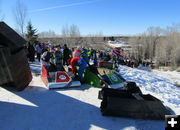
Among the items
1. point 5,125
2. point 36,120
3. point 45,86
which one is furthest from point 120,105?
point 45,86

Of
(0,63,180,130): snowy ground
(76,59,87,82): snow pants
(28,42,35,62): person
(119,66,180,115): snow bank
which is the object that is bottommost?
(119,66,180,115): snow bank

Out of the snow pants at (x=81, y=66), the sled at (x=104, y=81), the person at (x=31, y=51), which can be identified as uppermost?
the person at (x=31, y=51)

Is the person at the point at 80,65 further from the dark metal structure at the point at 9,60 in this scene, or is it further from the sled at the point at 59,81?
the dark metal structure at the point at 9,60

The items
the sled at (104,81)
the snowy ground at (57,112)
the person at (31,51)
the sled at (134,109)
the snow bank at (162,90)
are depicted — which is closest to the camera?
the snowy ground at (57,112)

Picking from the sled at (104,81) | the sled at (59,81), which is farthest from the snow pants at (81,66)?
the sled at (59,81)

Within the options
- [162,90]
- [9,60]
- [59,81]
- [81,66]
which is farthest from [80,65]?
[162,90]

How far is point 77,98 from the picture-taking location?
4285mm

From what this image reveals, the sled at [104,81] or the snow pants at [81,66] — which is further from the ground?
the snow pants at [81,66]

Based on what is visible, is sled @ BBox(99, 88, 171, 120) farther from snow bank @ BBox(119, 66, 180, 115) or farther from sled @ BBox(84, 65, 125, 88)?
sled @ BBox(84, 65, 125, 88)

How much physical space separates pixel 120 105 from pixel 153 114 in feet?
2.71

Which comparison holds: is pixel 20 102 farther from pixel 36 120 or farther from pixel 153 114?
pixel 153 114

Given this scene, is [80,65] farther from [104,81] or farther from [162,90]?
[162,90]

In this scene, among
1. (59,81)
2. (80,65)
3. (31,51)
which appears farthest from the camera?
(31,51)

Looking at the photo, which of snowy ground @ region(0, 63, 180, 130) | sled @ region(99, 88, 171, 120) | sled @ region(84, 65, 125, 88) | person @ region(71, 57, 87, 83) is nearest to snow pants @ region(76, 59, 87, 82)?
person @ region(71, 57, 87, 83)
